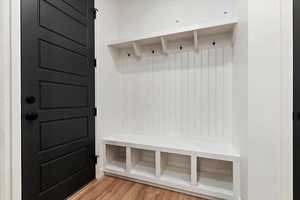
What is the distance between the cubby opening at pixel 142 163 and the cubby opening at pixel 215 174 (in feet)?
2.02

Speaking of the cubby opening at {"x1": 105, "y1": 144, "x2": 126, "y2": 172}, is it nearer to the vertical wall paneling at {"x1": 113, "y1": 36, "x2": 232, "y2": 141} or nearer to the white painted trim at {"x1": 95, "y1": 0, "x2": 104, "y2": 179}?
the white painted trim at {"x1": 95, "y1": 0, "x2": 104, "y2": 179}

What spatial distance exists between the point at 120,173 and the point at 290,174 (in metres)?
1.74

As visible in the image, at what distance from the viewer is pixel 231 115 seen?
1815mm

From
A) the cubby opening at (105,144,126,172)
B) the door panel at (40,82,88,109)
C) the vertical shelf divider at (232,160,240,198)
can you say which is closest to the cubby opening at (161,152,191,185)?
the vertical shelf divider at (232,160,240,198)

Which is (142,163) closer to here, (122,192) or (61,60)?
(122,192)

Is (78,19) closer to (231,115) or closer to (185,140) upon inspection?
(185,140)

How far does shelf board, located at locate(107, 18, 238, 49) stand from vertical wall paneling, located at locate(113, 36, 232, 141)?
0.16m

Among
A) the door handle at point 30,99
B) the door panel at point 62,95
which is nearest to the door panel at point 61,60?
the door panel at point 62,95

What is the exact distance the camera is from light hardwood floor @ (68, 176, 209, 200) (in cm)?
161

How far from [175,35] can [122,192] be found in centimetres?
202

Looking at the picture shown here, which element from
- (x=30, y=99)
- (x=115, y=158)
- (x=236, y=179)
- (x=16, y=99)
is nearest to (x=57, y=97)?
(x=30, y=99)

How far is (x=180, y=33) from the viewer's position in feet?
6.05

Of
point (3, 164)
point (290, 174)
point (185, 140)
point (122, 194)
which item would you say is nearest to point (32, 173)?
point (3, 164)

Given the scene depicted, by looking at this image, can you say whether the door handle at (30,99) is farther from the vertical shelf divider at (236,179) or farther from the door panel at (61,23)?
the vertical shelf divider at (236,179)
